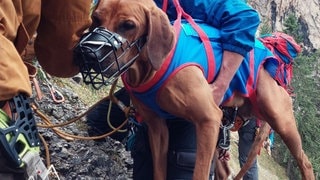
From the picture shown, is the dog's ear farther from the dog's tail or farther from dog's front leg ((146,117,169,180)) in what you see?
the dog's tail

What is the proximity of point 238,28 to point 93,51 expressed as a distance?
115 cm

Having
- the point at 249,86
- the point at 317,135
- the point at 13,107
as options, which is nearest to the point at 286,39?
the point at 249,86

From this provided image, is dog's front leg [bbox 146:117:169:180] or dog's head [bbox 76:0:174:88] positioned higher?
dog's head [bbox 76:0:174:88]

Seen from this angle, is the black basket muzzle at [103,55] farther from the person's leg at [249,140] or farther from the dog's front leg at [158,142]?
the person's leg at [249,140]

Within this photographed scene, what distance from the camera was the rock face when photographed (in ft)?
190

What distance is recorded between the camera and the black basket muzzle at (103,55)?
105 inches

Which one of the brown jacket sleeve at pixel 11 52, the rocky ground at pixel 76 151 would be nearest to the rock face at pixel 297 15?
the rocky ground at pixel 76 151

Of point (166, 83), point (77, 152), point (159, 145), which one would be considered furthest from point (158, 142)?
point (77, 152)

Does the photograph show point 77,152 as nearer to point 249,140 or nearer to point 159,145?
point 159,145

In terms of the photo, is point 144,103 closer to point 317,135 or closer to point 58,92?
point 58,92

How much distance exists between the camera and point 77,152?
407cm

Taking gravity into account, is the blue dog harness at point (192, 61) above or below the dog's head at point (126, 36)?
below

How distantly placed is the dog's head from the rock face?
5508cm

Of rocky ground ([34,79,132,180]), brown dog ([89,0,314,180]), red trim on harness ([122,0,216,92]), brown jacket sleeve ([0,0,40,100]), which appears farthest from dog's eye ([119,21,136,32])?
brown jacket sleeve ([0,0,40,100])
